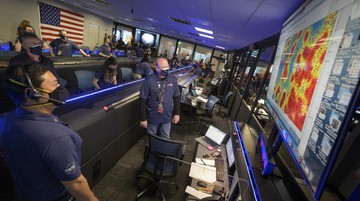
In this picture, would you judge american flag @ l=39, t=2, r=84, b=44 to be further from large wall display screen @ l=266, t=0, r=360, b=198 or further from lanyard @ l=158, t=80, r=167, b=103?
large wall display screen @ l=266, t=0, r=360, b=198

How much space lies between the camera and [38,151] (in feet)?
3.46

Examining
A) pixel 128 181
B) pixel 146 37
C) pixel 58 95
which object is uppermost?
pixel 146 37

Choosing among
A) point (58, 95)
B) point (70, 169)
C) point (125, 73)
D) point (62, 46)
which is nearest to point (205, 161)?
point (70, 169)

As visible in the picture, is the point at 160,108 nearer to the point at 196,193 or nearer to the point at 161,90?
the point at 161,90

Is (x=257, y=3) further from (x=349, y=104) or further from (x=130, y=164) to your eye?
(x=130, y=164)

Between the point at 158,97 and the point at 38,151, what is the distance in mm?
2006

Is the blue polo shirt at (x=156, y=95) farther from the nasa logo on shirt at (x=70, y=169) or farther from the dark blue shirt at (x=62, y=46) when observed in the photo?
the dark blue shirt at (x=62, y=46)

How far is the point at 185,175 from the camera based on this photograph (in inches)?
130

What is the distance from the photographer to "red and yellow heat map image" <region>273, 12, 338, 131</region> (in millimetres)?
1176

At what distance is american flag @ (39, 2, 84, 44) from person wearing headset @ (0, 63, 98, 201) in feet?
28.5

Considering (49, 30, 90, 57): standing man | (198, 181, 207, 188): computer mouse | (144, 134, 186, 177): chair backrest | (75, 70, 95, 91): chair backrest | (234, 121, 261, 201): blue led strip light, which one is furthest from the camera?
(49, 30, 90, 57): standing man

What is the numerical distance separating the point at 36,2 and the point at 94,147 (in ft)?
25.7

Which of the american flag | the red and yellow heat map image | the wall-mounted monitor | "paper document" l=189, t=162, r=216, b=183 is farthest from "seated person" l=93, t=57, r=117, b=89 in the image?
the wall-mounted monitor

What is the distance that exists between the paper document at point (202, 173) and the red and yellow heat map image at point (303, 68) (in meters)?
0.98
